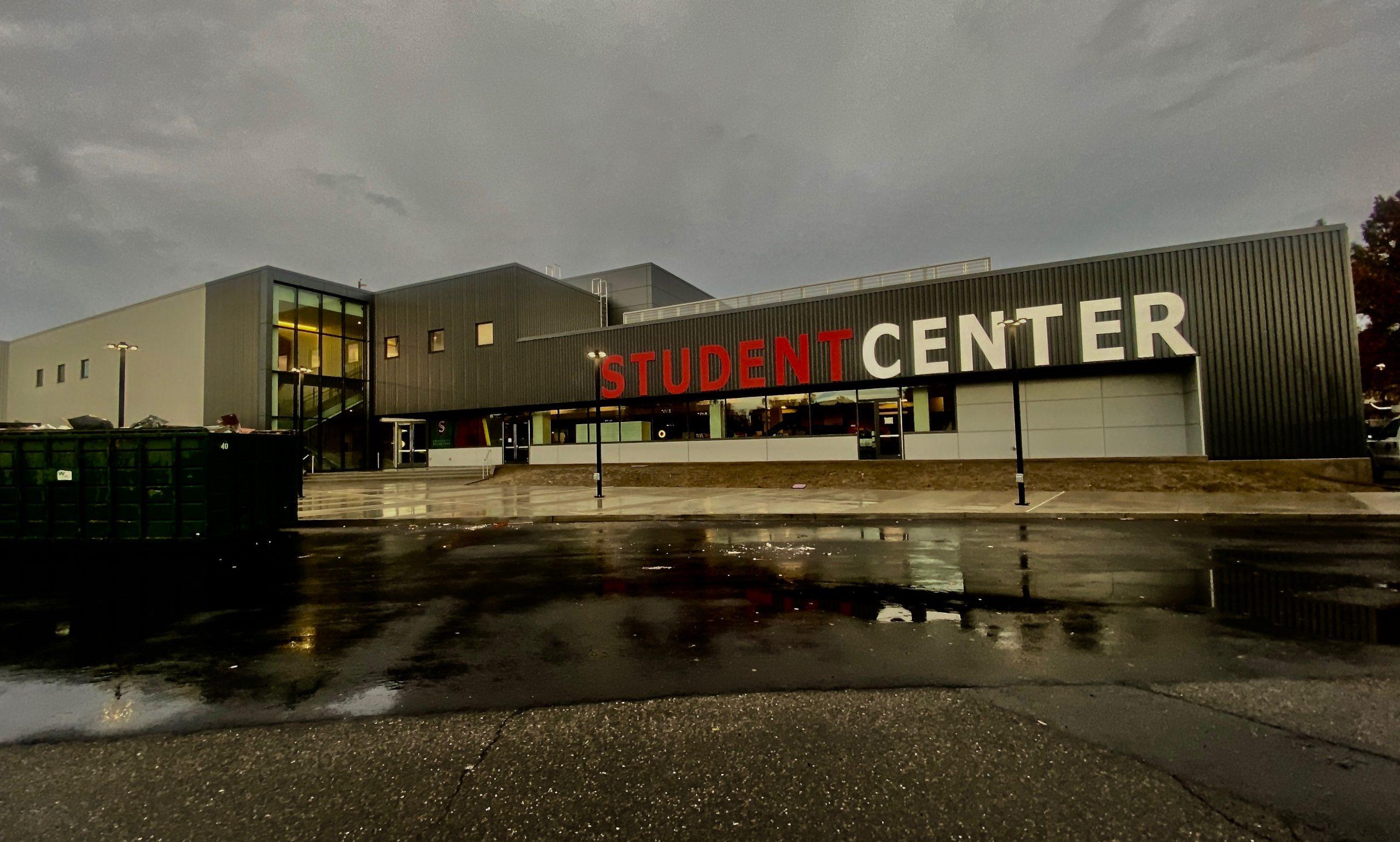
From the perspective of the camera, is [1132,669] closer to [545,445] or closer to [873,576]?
[873,576]

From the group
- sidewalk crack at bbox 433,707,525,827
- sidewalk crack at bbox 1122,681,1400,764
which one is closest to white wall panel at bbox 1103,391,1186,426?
sidewalk crack at bbox 1122,681,1400,764

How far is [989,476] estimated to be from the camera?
21016 mm

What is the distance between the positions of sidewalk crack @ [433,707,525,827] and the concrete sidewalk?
35.6 feet

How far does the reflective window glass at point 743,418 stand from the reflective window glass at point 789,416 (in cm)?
37

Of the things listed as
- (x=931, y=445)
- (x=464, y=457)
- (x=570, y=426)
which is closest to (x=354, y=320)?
(x=464, y=457)

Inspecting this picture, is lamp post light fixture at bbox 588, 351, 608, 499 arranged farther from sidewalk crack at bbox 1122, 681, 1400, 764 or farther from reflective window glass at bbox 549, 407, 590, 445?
sidewalk crack at bbox 1122, 681, 1400, 764

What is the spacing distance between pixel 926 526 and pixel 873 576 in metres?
5.47

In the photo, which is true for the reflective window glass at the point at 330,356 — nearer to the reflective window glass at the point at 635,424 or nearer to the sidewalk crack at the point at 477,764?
the reflective window glass at the point at 635,424

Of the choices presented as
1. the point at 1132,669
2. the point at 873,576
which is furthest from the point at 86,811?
the point at 873,576

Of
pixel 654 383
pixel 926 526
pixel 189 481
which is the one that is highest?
pixel 654 383

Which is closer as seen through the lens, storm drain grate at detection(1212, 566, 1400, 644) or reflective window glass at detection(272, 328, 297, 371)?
storm drain grate at detection(1212, 566, 1400, 644)

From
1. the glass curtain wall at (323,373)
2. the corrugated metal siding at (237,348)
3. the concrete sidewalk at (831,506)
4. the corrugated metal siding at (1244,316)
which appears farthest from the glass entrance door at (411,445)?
the corrugated metal siding at (1244,316)

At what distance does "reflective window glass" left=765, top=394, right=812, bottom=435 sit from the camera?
84.2 feet

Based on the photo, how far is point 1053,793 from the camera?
277 centimetres
